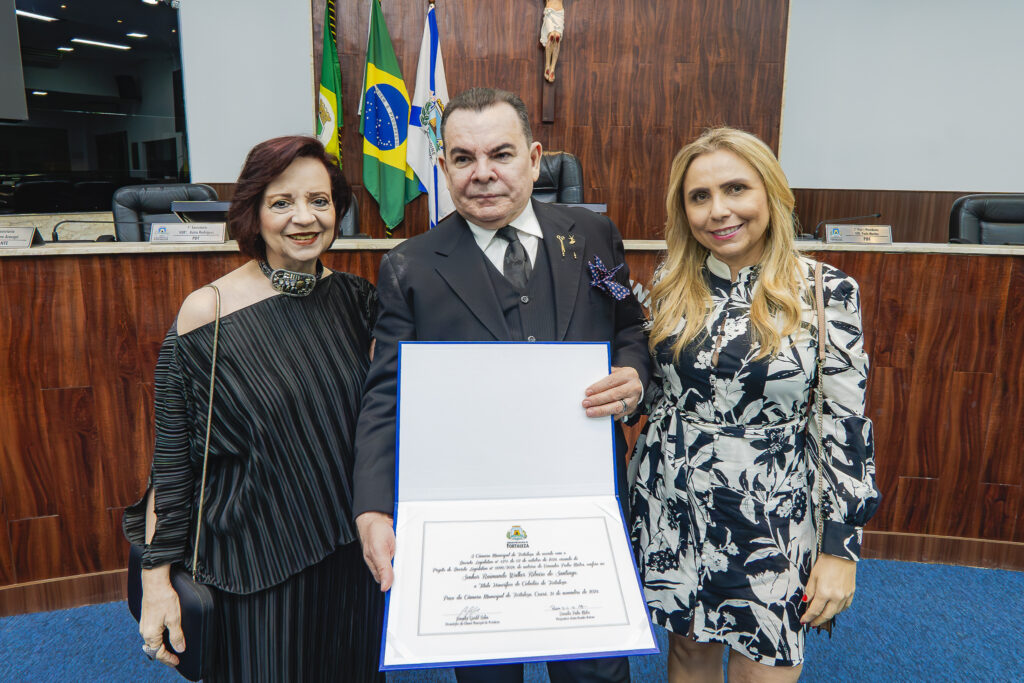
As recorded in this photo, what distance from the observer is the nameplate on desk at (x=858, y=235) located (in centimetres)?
239

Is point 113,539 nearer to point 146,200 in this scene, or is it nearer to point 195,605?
point 195,605

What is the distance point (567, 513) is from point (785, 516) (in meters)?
0.49

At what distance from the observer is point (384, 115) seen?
4.25 metres

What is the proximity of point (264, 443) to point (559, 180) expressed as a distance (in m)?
2.90

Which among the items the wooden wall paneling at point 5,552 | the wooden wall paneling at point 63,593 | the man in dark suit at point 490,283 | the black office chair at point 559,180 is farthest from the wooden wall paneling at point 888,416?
the wooden wall paneling at point 5,552

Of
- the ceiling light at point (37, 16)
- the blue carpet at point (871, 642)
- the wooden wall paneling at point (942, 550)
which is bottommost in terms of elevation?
the blue carpet at point (871, 642)

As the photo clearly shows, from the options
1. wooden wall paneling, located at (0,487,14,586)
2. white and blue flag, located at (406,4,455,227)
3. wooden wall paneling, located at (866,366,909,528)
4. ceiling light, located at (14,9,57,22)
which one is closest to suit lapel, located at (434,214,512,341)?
wooden wall paneling, located at (866,366,909,528)

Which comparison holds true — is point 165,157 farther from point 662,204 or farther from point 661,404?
point 661,404

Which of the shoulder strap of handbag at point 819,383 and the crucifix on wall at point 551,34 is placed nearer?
the shoulder strap of handbag at point 819,383

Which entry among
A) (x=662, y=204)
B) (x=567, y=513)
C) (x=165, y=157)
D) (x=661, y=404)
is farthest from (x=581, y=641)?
(x=165, y=157)

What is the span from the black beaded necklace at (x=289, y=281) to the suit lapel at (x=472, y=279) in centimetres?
28

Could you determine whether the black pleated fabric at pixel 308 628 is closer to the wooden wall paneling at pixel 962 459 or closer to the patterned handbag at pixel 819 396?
the patterned handbag at pixel 819 396

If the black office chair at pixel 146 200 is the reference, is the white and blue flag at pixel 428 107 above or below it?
above
